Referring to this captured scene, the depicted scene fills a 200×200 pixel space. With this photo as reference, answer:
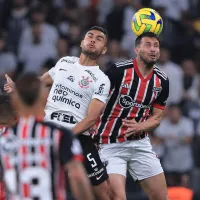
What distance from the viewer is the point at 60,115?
801 cm

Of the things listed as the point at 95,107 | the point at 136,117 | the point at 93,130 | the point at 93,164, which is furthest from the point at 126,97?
the point at 93,164

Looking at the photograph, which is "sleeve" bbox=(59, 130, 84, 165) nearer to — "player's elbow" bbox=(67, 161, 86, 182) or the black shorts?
"player's elbow" bbox=(67, 161, 86, 182)

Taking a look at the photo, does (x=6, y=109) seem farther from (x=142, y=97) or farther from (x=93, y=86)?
(x=142, y=97)

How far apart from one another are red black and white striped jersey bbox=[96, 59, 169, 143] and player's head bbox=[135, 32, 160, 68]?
13 cm

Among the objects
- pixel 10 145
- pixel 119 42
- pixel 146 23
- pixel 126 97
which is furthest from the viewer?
pixel 119 42

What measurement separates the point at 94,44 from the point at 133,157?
4.50 ft

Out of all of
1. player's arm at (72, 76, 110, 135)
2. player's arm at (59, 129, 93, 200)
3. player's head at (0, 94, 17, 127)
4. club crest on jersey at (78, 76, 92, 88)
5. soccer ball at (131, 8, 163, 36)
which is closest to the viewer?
player's arm at (59, 129, 93, 200)

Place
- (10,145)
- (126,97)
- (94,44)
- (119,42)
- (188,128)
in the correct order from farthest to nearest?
(119,42) < (188,128) < (126,97) < (94,44) < (10,145)

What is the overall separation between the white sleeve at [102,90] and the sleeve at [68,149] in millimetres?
2567

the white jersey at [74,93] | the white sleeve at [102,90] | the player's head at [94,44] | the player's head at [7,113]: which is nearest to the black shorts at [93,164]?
the white jersey at [74,93]

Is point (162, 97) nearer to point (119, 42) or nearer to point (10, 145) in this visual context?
point (10, 145)

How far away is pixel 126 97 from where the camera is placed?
8484 millimetres

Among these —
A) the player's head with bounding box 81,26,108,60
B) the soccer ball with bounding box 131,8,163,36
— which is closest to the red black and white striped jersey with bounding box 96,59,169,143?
the player's head with bounding box 81,26,108,60

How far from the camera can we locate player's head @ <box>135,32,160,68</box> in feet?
27.8
